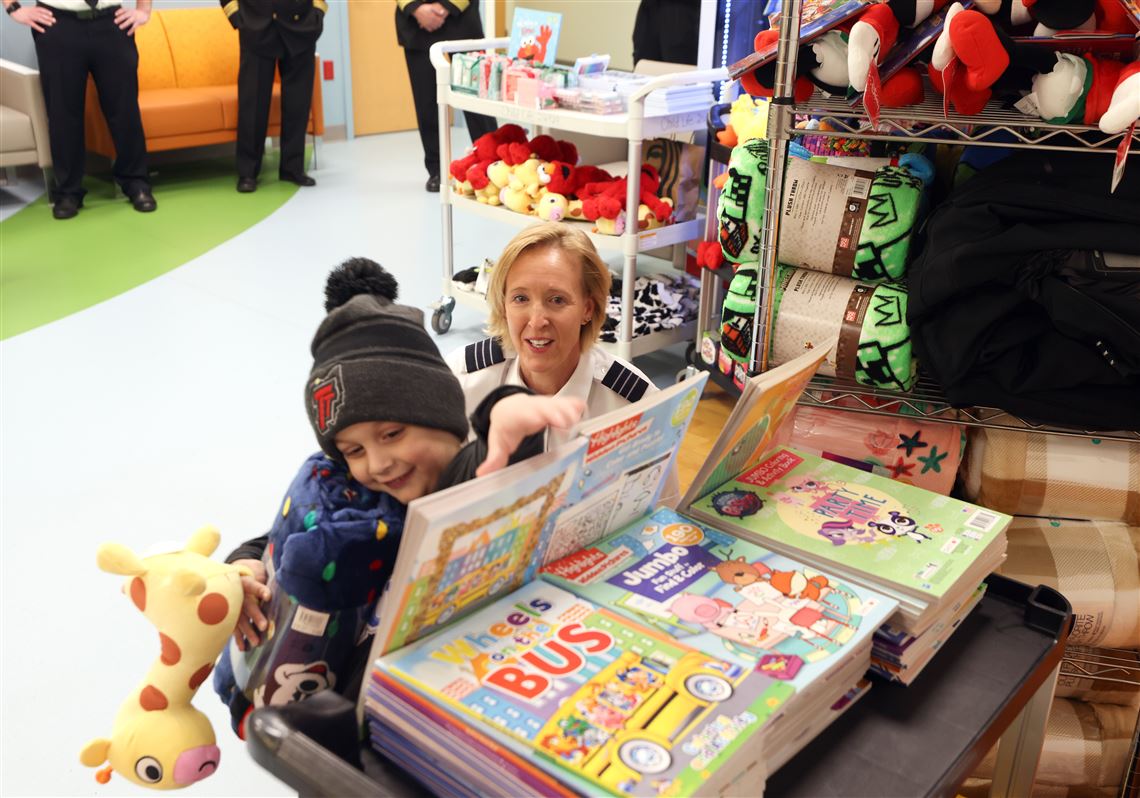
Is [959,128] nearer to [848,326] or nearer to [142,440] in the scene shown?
[848,326]

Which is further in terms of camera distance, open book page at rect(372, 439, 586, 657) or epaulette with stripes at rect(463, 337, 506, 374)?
epaulette with stripes at rect(463, 337, 506, 374)

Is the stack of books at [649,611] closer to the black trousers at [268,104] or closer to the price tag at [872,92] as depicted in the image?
the price tag at [872,92]

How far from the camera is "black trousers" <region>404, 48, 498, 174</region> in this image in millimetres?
6297

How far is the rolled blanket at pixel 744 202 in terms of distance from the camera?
244cm

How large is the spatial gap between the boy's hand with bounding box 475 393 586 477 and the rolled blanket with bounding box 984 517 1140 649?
1.42m

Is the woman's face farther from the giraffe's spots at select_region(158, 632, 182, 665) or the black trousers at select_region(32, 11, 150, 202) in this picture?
the black trousers at select_region(32, 11, 150, 202)

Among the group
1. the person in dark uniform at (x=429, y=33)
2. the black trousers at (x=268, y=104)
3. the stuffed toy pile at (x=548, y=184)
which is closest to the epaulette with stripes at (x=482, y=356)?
the stuffed toy pile at (x=548, y=184)

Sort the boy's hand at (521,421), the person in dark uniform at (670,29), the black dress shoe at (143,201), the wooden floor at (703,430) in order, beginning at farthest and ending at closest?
the black dress shoe at (143,201) < the person in dark uniform at (670,29) < the wooden floor at (703,430) < the boy's hand at (521,421)

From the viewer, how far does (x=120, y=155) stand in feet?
20.4

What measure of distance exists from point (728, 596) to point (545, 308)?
1101 millimetres

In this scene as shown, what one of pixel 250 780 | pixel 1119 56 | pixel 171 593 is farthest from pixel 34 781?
pixel 1119 56

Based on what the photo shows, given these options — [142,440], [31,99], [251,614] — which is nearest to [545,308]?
[251,614]

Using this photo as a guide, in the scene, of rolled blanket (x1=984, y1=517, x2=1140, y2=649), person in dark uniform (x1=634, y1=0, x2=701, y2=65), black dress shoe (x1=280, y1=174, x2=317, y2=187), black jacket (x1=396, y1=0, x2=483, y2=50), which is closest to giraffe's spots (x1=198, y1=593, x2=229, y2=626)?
rolled blanket (x1=984, y1=517, x2=1140, y2=649)

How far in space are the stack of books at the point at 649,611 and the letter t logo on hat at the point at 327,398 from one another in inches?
10.6
